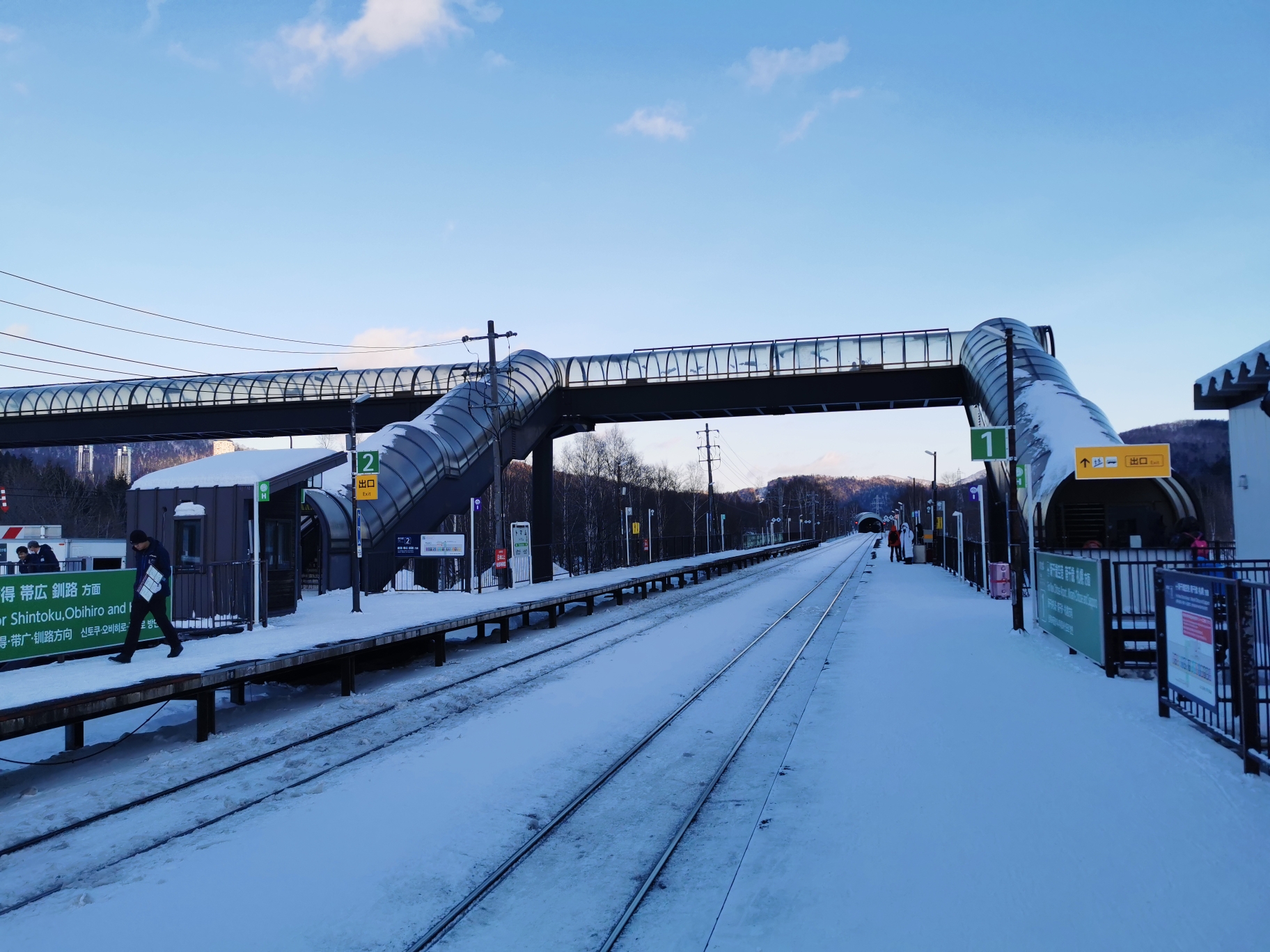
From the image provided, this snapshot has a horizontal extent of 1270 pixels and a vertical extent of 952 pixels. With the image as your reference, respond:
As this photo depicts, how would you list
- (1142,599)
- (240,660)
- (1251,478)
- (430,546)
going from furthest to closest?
(430,546) → (1251,478) → (1142,599) → (240,660)

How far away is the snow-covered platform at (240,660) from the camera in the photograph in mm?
8281

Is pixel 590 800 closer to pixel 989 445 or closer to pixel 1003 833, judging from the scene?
pixel 1003 833

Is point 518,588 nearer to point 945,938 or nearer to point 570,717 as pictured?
point 570,717

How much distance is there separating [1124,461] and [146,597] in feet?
66.6

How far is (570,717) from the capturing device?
10164 mm

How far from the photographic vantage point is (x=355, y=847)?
6020mm

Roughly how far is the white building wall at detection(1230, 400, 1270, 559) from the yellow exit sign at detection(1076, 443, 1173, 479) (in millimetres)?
4714

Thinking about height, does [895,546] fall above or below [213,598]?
below

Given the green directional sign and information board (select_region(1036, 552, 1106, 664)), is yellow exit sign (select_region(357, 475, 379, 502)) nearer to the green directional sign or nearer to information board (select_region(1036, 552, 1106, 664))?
the green directional sign

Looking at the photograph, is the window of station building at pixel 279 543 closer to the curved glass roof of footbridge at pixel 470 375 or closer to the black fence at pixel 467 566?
the black fence at pixel 467 566

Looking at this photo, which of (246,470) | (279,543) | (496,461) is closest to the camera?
(246,470)

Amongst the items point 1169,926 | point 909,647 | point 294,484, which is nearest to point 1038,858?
point 1169,926

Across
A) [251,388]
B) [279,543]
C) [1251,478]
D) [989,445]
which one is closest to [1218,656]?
[1251,478]

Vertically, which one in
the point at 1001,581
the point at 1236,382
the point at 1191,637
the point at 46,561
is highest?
the point at 1236,382
